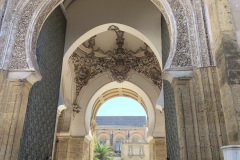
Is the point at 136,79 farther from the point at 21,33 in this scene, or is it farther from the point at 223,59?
the point at 223,59

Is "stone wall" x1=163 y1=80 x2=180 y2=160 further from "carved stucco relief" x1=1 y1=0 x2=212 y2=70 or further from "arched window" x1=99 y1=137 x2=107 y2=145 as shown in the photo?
"arched window" x1=99 y1=137 x2=107 y2=145

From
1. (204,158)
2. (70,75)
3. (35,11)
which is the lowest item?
(204,158)

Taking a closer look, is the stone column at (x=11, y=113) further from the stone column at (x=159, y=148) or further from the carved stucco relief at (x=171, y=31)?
the stone column at (x=159, y=148)

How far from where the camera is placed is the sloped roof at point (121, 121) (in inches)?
1381

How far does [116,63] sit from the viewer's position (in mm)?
9547

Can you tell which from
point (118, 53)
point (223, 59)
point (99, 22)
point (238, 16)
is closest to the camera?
point (223, 59)

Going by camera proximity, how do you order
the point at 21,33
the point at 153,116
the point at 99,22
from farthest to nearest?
1. the point at 153,116
2. the point at 99,22
3. the point at 21,33

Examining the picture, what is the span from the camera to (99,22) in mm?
6586

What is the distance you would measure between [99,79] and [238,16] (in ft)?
22.5

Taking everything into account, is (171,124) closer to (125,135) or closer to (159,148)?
(159,148)

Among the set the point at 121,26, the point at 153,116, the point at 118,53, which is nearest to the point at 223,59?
the point at 121,26

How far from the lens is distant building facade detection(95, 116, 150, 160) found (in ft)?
82.7

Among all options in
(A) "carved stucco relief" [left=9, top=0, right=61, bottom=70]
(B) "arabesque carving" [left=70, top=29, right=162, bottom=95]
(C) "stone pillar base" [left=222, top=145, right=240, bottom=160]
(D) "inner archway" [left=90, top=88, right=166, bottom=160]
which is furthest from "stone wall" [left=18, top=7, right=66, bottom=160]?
(D) "inner archway" [left=90, top=88, right=166, bottom=160]

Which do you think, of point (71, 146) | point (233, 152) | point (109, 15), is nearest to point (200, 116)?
point (233, 152)
